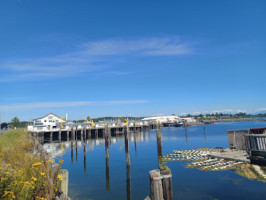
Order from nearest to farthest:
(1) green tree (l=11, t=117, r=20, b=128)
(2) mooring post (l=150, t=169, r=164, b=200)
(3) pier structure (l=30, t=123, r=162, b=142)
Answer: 1. (2) mooring post (l=150, t=169, r=164, b=200)
2. (3) pier structure (l=30, t=123, r=162, b=142)
3. (1) green tree (l=11, t=117, r=20, b=128)

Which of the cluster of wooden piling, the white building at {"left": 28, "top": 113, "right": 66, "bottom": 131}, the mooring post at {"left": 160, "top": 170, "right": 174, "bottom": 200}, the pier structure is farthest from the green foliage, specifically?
the white building at {"left": 28, "top": 113, "right": 66, "bottom": 131}

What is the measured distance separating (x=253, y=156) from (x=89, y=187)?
49.0 ft

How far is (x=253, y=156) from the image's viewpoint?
51.0 feet

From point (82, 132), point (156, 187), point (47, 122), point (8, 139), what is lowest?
point (156, 187)

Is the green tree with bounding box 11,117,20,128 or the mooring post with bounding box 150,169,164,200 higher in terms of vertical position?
the green tree with bounding box 11,117,20,128

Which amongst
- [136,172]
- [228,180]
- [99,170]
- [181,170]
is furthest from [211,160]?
[99,170]

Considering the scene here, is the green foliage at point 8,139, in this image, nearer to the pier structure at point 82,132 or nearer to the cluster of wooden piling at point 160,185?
the cluster of wooden piling at point 160,185

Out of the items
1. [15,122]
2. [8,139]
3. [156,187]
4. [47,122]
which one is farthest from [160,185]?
[15,122]

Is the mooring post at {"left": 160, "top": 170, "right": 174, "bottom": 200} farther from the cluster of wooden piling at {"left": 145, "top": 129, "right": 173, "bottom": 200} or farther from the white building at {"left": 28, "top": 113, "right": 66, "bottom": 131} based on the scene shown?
the white building at {"left": 28, "top": 113, "right": 66, "bottom": 131}

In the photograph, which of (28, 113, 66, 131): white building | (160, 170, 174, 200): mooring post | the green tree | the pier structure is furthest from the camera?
the green tree

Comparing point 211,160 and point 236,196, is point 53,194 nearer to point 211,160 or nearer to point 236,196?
point 236,196

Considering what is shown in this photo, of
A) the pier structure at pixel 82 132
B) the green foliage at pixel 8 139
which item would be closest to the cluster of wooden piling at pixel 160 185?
the green foliage at pixel 8 139

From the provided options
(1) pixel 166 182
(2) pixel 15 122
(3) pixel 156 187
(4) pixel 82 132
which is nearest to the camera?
(3) pixel 156 187

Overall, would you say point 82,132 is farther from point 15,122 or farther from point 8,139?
point 15,122
